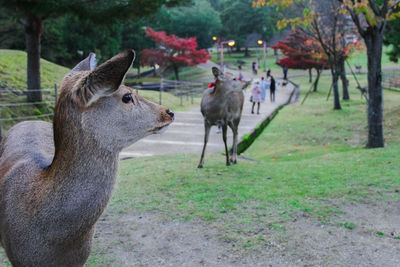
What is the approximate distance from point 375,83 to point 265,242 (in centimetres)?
589

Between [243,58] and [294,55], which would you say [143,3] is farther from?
[243,58]

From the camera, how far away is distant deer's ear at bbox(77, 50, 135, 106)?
188 centimetres

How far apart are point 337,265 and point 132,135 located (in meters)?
2.38

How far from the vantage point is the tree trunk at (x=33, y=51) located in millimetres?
11847

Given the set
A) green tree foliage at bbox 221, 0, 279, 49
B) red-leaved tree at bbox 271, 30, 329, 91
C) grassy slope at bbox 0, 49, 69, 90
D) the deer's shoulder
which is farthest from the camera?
green tree foliage at bbox 221, 0, 279, 49

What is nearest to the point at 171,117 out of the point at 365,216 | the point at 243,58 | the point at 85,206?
the point at 85,206

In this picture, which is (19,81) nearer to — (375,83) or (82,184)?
(375,83)

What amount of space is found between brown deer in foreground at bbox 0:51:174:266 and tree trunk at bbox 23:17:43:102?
1036 cm

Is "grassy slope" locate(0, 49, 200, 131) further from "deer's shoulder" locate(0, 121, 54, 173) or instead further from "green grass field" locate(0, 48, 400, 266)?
"deer's shoulder" locate(0, 121, 54, 173)

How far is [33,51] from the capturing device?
39.8 ft

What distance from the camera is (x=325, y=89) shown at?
2748 centimetres

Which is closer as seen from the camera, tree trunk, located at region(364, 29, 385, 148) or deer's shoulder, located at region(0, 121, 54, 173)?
deer's shoulder, located at region(0, 121, 54, 173)

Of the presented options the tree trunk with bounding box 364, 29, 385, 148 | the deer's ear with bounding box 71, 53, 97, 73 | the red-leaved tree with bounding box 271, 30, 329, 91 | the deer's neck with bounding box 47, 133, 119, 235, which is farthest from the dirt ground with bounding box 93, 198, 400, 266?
the red-leaved tree with bounding box 271, 30, 329, 91

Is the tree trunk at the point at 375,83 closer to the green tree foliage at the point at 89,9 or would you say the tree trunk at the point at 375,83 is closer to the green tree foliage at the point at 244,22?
the green tree foliage at the point at 89,9
